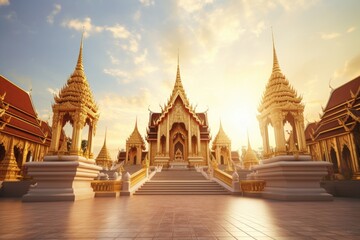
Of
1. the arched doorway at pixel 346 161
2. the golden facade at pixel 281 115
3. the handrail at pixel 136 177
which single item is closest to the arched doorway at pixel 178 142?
the handrail at pixel 136 177

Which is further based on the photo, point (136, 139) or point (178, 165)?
point (136, 139)

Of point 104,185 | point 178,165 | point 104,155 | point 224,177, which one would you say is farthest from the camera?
point 104,155

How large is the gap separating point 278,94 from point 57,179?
34.6 feet

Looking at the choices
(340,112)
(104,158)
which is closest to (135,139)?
(104,158)

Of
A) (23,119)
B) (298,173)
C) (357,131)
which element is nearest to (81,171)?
(298,173)

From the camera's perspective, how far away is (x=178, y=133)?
28.7 metres

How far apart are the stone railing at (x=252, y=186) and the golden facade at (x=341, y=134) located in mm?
11970

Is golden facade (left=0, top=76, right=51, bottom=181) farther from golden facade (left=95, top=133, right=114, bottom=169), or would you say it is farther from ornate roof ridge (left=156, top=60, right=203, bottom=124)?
ornate roof ridge (left=156, top=60, right=203, bottom=124)

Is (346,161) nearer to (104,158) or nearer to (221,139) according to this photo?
(221,139)

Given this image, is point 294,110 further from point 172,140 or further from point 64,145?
point 172,140

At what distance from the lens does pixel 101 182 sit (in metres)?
10.2

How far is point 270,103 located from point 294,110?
1.12 m

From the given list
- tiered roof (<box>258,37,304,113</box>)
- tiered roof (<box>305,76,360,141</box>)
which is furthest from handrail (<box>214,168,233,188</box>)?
tiered roof (<box>305,76,360,141</box>)

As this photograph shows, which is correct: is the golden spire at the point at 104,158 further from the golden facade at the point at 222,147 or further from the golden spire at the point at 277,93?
the golden spire at the point at 277,93
